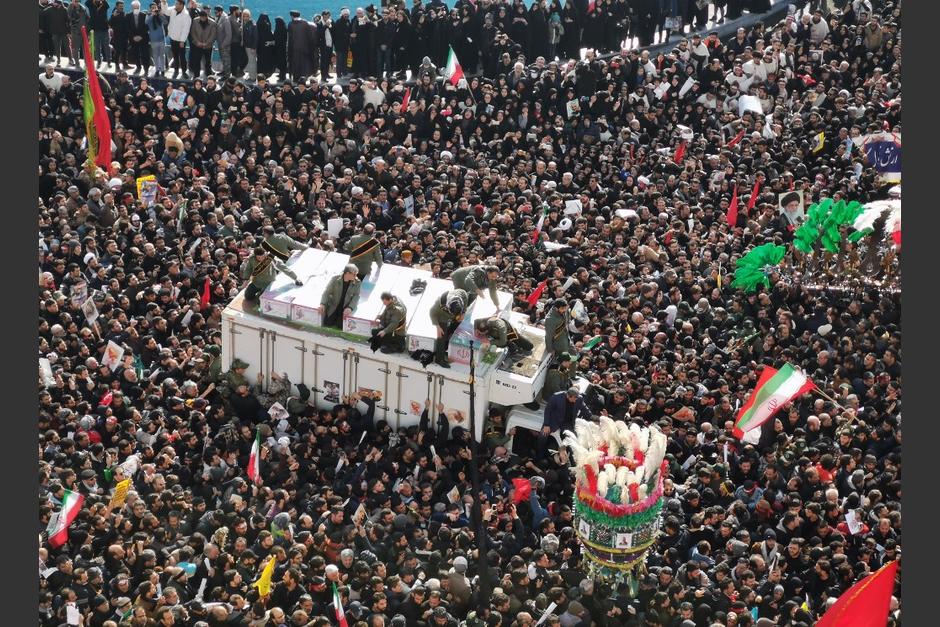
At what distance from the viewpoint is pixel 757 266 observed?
2669 cm

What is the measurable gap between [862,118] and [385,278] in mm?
11590

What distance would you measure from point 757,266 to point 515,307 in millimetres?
3982

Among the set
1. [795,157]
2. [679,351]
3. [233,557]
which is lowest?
[233,557]

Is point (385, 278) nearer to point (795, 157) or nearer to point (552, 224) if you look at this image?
point (552, 224)

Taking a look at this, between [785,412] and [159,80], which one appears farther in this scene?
[159,80]

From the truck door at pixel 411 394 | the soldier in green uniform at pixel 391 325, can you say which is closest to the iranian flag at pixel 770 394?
the truck door at pixel 411 394

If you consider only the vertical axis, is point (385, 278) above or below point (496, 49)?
below

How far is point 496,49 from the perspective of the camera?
1361 inches

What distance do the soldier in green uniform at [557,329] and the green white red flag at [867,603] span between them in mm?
7613

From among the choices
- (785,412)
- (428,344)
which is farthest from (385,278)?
(785,412)

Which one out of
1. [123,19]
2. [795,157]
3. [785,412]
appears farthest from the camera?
[123,19]

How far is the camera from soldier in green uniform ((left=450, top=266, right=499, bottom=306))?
24.4 metres

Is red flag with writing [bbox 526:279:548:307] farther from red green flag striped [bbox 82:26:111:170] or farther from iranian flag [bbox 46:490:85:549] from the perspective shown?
iranian flag [bbox 46:490:85:549]

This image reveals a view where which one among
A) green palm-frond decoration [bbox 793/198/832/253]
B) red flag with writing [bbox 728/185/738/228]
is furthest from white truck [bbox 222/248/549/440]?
red flag with writing [bbox 728/185/738/228]
